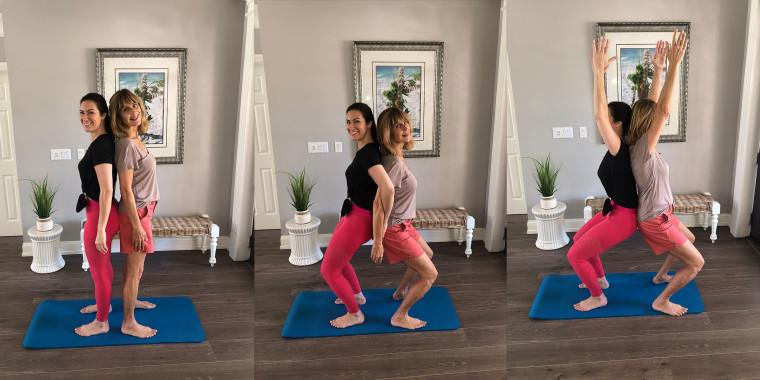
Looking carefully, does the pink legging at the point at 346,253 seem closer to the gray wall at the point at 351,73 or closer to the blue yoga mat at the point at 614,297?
the gray wall at the point at 351,73

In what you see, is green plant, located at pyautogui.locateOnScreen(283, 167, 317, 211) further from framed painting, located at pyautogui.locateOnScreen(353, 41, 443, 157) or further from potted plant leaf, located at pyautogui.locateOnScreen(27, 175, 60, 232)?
potted plant leaf, located at pyautogui.locateOnScreen(27, 175, 60, 232)

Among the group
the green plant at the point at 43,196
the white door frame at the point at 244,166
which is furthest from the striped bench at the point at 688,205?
the green plant at the point at 43,196

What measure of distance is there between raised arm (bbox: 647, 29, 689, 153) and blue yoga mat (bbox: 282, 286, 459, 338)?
115 cm

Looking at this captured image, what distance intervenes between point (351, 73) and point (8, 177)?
1.71m

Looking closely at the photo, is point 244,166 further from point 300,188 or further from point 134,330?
point 134,330

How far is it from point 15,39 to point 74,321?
1.33 metres

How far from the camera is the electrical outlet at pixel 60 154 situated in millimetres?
2582

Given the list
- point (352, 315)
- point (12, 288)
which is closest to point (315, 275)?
point (352, 315)

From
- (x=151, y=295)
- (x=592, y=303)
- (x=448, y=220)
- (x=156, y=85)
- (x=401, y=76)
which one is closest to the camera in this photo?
(x=401, y=76)

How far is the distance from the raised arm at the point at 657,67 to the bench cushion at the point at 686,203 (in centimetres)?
48

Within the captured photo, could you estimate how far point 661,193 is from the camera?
255 centimetres

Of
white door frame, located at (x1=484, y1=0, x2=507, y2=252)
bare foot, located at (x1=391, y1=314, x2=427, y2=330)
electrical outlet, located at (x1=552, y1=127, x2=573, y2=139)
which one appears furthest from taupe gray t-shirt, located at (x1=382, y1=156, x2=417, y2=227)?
electrical outlet, located at (x1=552, y1=127, x2=573, y2=139)

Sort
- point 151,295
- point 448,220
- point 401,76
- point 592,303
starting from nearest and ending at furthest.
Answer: point 401,76 → point 448,220 → point 592,303 → point 151,295

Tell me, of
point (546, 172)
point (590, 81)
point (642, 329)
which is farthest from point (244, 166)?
point (642, 329)
